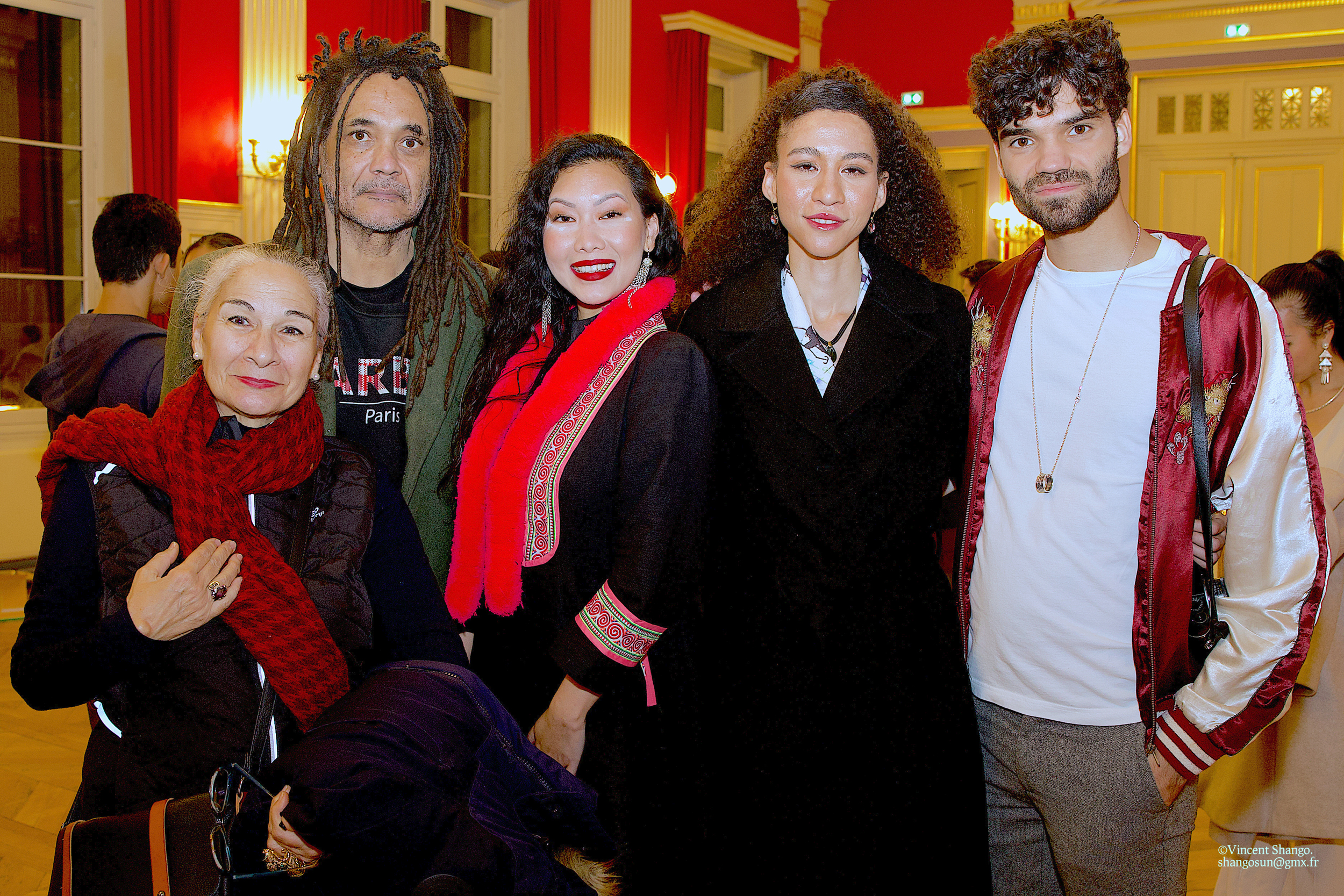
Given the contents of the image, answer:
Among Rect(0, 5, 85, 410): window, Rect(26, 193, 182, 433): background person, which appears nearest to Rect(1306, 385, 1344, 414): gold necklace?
Rect(26, 193, 182, 433): background person

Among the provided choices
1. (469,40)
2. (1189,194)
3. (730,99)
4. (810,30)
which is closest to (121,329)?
(469,40)

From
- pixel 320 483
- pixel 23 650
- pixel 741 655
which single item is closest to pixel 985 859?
pixel 741 655

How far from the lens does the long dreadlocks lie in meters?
2.02

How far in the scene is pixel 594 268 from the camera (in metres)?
1.86

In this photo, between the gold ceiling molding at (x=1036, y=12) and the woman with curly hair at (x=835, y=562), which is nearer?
the woman with curly hair at (x=835, y=562)

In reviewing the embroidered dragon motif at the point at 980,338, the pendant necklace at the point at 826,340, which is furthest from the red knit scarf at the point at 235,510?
the embroidered dragon motif at the point at 980,338

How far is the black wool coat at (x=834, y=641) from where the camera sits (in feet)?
5.53

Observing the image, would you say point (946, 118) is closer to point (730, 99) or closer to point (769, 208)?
point (730, 99)

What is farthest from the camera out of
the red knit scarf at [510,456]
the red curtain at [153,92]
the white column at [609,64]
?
the white column at [609,64]

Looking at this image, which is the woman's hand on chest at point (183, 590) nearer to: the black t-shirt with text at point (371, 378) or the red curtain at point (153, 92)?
the black t-shirt with text at point (371, 378)

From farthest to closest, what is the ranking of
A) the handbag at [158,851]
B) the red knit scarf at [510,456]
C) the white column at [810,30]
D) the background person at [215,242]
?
the white column at [810,30] < the background person at [215,242] < the red knit scarf at [510,456] < the handbag at [158,851]

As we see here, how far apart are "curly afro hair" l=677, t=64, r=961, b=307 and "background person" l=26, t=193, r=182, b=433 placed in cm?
174

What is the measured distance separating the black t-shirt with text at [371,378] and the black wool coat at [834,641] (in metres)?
0.67

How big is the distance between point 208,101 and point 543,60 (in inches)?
113
